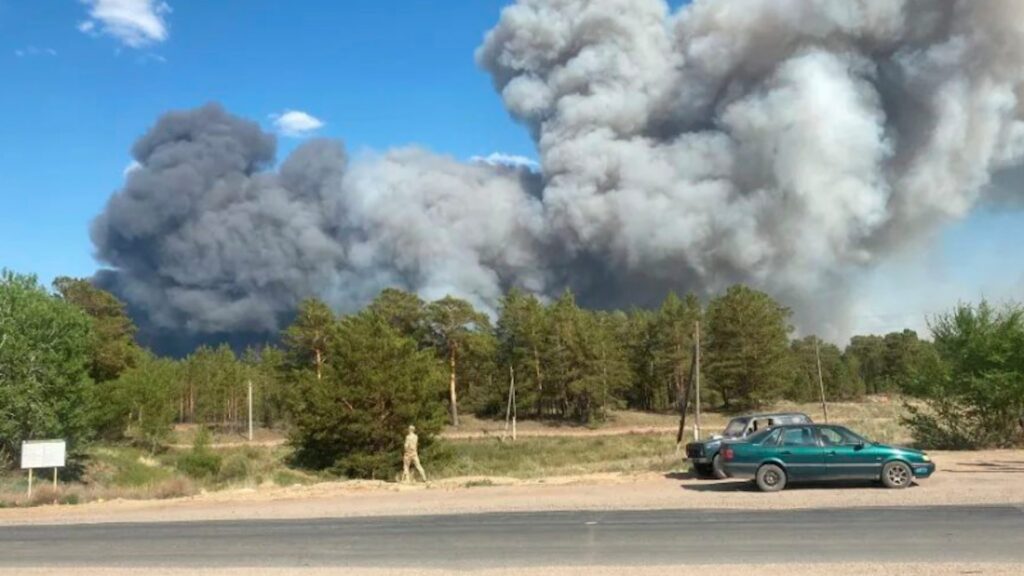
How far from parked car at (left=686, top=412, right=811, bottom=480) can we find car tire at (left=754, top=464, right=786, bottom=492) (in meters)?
2.51

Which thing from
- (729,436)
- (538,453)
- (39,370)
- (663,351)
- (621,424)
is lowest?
(538,453)

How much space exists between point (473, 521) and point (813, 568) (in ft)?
22.0

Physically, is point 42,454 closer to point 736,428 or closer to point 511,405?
point 736,428

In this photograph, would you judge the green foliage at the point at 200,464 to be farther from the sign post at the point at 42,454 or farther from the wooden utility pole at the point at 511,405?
the wooden utility pole at the point at 511,405

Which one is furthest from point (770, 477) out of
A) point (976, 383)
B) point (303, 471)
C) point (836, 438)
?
point (303, 471)

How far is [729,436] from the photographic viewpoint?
781 inches

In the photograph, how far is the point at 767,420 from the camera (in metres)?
19.8

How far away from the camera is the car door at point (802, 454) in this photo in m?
16.4

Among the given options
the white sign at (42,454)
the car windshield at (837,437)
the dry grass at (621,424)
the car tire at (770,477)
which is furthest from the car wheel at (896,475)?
the dry grass at (621,424)

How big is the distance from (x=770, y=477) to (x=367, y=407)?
82.9 feet

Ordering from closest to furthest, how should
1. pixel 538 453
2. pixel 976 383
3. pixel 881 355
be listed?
pixel 976 383, pixel 538 453, pixel 881 355

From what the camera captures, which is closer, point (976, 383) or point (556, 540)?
point (556, 540)

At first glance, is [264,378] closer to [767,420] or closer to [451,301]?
[451,301]

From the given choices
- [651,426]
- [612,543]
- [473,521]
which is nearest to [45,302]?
[473,521]
